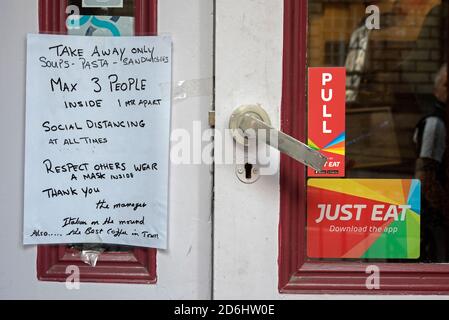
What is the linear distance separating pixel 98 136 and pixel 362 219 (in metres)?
0.82

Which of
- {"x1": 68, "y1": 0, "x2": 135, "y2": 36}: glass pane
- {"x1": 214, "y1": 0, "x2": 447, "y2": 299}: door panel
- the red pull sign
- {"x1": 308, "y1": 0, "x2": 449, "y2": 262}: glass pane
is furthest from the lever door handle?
{"x1": 308, "y1": 0, "x2": 449, "y2": 262}: glass pane

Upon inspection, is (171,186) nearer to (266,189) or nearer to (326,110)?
(266,189)

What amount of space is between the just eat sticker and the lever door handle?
0.68 ft

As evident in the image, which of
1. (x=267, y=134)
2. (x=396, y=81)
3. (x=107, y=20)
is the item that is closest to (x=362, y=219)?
(x=267, y=134)

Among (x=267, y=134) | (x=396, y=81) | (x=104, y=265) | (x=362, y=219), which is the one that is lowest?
(x=104, y=265)

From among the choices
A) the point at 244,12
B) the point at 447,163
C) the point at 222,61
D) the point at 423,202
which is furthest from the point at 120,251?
the point at 447,163

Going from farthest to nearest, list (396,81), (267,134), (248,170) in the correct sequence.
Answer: (396,81)
(248,170)
(267,134)

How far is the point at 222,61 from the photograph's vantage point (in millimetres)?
1843

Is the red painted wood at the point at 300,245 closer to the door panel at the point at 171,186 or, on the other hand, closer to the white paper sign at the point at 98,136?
the door panel at the point at 171,186

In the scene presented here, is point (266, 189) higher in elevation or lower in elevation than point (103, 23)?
lower

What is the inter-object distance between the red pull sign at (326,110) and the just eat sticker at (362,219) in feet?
0.33

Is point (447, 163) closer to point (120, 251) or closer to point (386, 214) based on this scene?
point (386, 214)

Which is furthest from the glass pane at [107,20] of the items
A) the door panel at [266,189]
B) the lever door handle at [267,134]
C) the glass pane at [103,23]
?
the lever door handle at [267,134]

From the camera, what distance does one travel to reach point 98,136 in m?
1.89
